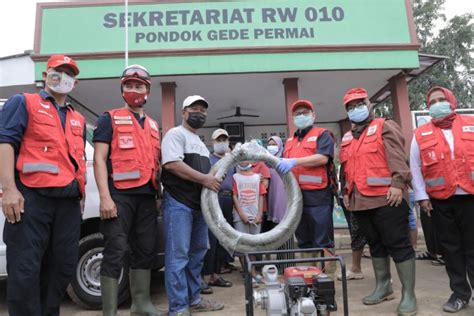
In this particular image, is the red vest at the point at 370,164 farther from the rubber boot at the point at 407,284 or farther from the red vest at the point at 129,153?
the red vest at the point at 129,153

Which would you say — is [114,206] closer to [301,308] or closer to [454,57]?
[301,308]

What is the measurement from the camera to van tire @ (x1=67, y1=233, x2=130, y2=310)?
360cm

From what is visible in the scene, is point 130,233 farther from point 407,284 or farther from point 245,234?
point 407,284

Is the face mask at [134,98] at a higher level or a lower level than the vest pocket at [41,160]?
higher

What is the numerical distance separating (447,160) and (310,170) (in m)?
1.21

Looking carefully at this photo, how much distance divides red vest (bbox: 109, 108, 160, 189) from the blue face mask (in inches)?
102

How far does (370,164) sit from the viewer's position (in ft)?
11.3

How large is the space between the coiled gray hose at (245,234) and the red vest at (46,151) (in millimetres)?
1014

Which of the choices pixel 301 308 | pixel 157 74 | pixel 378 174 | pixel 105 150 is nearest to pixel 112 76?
pixel 157 74

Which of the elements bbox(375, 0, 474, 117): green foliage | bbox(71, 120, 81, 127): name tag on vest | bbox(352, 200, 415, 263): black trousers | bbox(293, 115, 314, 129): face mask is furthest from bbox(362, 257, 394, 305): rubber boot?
bbox(375, 0, 474, 117): green foliage

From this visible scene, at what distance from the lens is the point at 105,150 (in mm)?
3061

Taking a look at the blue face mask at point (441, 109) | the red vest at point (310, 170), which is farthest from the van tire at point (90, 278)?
the blue face mask at point (441, 109)

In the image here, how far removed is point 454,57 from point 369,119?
2113 centimetres

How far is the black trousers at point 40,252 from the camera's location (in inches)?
95.6
